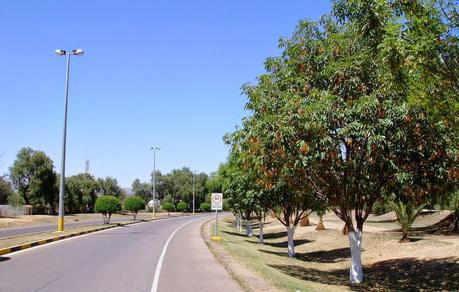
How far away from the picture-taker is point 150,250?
788 inches

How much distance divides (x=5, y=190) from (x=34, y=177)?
4.77 m

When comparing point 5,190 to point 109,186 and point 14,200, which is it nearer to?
point 14,200

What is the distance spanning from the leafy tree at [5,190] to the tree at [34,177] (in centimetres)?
110

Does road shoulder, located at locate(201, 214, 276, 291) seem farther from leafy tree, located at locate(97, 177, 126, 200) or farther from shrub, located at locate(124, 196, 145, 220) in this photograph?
leafy tree, located at locate(97, 177, 126, 200)

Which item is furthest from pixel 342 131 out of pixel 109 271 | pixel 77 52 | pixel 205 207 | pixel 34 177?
pixel 205 207

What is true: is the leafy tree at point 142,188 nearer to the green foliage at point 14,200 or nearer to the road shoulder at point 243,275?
the green foliage at point 14,200

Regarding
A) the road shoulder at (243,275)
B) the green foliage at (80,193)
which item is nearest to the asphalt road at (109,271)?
the road shoulder at (243,275)

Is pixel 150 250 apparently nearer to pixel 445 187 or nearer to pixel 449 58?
pixel 445 187

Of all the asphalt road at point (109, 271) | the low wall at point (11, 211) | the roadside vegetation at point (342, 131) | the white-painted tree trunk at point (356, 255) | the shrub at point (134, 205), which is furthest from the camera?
the shrub at point (134, 205)

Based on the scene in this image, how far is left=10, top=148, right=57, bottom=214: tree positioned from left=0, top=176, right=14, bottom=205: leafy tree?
110cm

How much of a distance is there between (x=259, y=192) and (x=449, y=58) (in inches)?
821

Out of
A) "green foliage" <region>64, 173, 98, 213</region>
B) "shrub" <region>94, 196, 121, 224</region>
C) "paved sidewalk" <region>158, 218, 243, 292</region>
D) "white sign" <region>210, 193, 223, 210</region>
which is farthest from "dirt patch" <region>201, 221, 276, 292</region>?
"green foliage" <region>64, 173, 98, 213</region>

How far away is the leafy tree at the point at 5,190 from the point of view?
71644 mm

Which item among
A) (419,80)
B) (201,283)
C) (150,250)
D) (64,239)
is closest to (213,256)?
(150,250)
